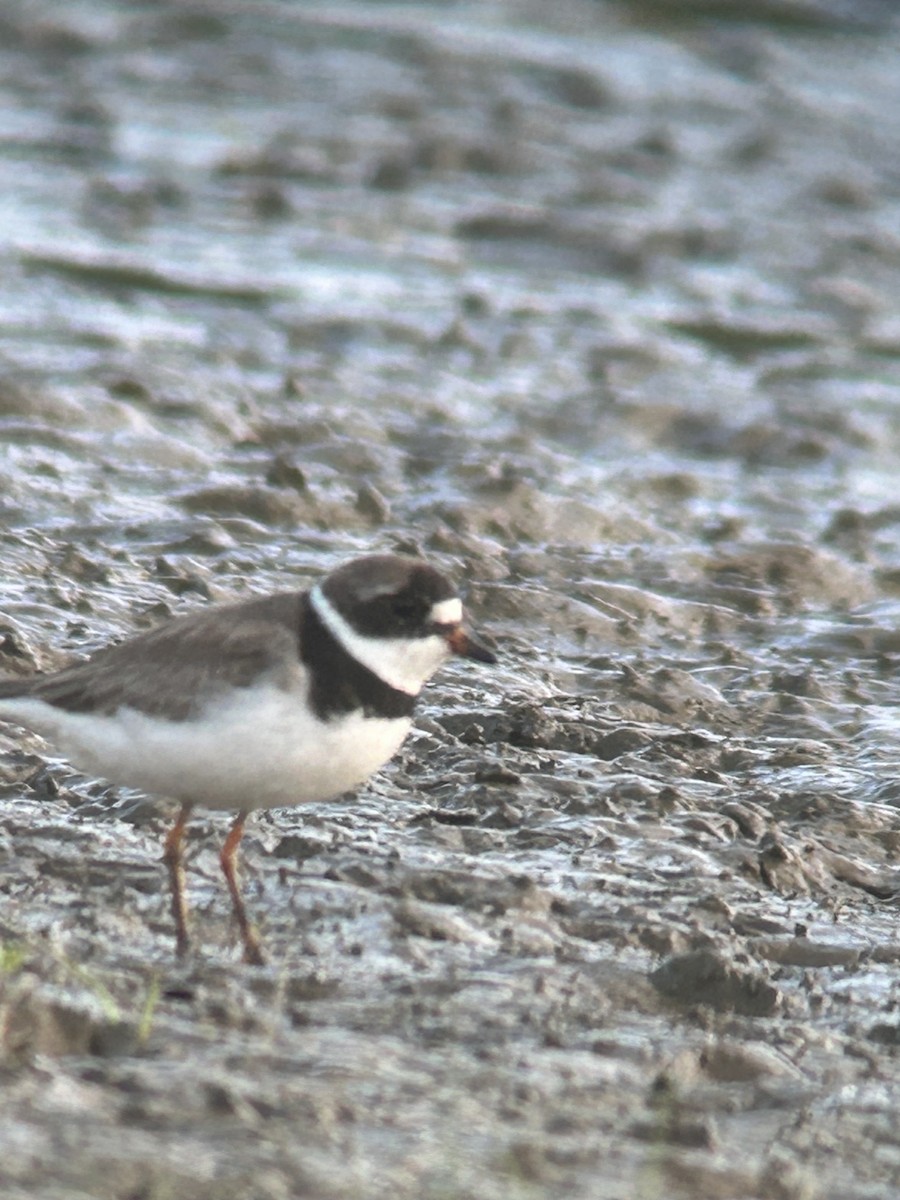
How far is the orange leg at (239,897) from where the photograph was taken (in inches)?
189

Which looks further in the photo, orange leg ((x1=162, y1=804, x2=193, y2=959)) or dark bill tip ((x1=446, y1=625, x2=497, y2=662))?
dark bill tip ((x1=446, y1=625, x2=497, y2=662))

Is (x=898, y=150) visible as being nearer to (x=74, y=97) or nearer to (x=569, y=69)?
(x=569, y=69)

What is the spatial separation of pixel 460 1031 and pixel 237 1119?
773mm

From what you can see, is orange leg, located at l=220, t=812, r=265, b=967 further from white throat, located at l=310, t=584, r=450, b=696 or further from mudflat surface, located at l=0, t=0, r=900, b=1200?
white throat, located at l=310, t=584, r=450, b=696

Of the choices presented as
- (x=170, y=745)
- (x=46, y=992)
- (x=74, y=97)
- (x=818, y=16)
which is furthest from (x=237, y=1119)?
(x=818, y=16)

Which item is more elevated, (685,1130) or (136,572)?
(685,1130)

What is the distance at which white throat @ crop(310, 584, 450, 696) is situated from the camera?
5.00 metres

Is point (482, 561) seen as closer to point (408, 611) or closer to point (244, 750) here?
point (408, 611)

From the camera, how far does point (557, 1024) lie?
4.60m

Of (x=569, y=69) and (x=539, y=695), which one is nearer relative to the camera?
(x=539, y=695)

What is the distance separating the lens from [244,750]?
190 inches

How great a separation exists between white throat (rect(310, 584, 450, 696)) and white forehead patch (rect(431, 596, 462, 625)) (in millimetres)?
45

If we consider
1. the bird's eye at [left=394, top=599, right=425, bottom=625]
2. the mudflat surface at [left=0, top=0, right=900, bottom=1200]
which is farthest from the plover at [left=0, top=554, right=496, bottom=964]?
the mudflat surface at [left=0, top=0, right=900, bottom=1200]

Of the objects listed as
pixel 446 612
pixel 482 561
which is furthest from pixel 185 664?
pixel 482 561
